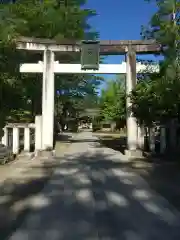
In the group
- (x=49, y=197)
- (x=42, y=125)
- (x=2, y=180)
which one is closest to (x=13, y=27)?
(x=42, y=125)

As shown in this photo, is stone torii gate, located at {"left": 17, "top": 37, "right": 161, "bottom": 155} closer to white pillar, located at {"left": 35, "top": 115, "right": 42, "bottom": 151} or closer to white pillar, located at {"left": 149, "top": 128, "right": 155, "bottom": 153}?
white pillar, located at {"left": 35, "top": 115, "right": 42, "bottom": 151}

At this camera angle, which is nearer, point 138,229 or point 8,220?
point 138,229

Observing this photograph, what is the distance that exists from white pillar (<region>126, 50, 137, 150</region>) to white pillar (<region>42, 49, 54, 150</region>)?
13.0 feet

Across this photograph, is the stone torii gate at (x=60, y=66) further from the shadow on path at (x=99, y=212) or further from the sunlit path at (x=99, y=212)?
the shadow on path at (x=99, y=212)

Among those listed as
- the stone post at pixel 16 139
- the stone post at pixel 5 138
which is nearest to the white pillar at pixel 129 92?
the stone post at pixel 16 139

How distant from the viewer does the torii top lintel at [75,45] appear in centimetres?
1744

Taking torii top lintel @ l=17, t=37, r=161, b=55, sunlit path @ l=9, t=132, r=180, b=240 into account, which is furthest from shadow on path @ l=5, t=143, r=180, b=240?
torii top lintel @ l=17, t=37, r=161, b=55

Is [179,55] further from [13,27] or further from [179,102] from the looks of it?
[13,27]

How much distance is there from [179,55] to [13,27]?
8569mm

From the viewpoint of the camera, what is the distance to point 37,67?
17812 mm

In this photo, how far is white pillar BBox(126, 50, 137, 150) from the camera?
57.0ft

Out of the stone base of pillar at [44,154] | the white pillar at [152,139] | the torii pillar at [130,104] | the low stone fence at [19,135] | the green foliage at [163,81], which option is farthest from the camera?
the white pillar at [152,139]

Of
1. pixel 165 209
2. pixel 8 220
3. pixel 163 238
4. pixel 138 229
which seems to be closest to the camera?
pixel 163 238

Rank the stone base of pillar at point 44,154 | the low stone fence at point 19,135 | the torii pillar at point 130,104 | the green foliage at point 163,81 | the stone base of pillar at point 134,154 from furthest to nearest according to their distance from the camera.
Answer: the torii pillar at point 130,104 < the low stone fence at point 19,135 < the stone base of pillar at point 134,154 < the stone base of pillar at point 44,154 < the green foliage at point 163,81
